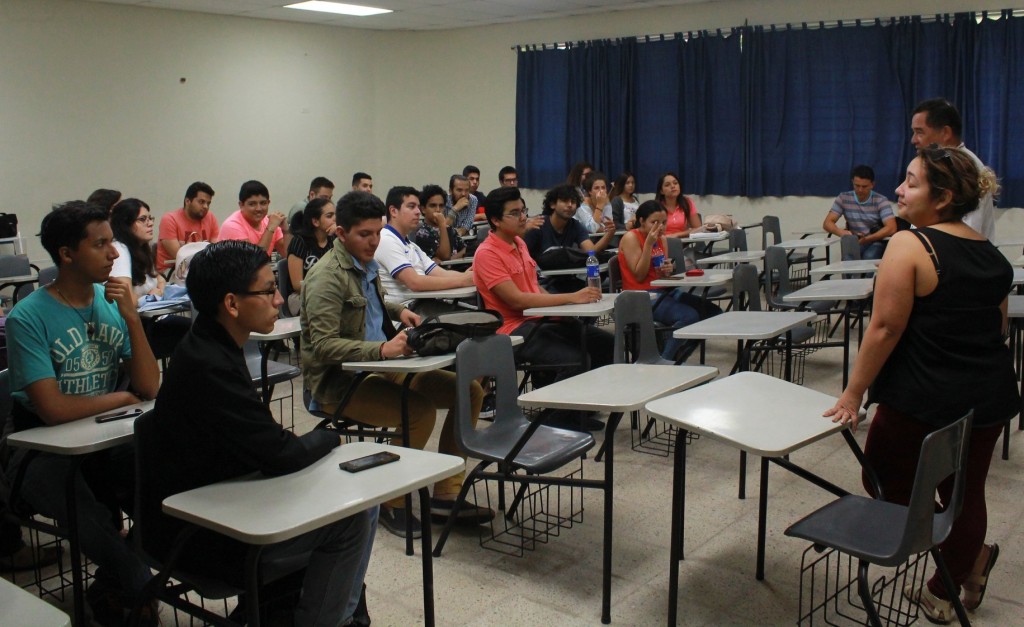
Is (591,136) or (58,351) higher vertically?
(591,136)

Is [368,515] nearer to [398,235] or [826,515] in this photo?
[826,515]

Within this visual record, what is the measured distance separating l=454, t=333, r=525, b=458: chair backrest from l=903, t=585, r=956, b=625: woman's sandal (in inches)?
53.6

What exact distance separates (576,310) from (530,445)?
112 cm

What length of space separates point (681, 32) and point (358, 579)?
8.48m

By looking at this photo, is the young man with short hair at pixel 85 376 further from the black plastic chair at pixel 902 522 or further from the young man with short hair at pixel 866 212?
the young man with short hair at pixel 866 212

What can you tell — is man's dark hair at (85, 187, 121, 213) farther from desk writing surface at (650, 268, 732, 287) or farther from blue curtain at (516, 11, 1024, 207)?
blue curtain at (516, 11, 1024, 207)

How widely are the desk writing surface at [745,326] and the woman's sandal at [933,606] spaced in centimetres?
115

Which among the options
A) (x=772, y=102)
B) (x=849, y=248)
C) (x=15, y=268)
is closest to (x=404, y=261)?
(x=15, y=268)

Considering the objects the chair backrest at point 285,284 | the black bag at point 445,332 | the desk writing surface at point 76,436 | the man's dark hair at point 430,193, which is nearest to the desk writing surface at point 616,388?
the black bag at point 445,332

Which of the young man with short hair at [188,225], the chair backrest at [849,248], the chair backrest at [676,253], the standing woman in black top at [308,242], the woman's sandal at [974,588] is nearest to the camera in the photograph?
the woman's sandal at [974,588]

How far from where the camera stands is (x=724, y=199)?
383 inches

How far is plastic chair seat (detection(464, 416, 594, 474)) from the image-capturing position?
114 inches

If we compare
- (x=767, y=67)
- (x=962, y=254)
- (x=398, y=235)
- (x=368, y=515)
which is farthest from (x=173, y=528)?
(x=767, y=67)

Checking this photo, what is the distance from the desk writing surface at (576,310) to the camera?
400cm
